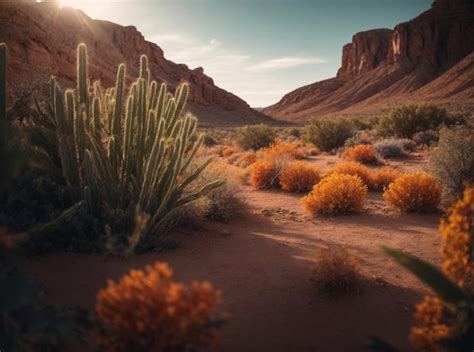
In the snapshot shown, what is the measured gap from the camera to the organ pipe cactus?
15.6 ft

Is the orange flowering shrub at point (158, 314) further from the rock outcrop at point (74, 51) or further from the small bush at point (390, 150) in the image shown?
the small bush at point (390, 150)

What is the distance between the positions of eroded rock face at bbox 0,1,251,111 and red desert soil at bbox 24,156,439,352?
146 inches

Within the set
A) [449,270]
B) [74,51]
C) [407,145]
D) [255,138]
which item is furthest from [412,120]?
[74,51]

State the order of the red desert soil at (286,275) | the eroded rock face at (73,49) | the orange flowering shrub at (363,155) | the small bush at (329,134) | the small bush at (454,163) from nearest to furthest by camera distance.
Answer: the red desert soil at (286,275), the small bush at (454,163), the orange flowering shrub at (363,155), the small bush at (329,134), the eroded rock face at (73,49)

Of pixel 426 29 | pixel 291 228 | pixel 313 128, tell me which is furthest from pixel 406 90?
pixel 291 228

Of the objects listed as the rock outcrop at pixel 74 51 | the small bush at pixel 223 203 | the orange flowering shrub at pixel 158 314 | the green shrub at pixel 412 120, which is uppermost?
the rock outcrop at pixel 74 51

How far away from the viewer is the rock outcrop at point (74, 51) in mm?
38344

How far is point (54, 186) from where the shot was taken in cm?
499

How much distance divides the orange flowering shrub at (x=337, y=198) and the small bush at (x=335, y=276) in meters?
2.97

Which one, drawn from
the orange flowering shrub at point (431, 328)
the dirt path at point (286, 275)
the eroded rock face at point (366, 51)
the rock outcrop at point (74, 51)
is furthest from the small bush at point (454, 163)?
the eroded rock face at point (366, 51)

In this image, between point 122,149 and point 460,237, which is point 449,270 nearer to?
point 460,237

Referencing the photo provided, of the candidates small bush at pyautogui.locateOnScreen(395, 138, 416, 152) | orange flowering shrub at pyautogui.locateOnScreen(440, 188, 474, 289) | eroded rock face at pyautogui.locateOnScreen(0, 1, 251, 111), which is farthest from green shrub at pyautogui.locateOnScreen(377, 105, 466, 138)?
orange flowering shrub at pyautogui.locateOnScreen(440, 188, 474, 289)

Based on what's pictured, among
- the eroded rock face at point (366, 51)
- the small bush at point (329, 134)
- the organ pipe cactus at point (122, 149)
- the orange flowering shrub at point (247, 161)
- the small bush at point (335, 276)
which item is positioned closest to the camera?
the small bush at point (335, 276)

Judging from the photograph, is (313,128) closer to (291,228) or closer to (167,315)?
(291,228)
